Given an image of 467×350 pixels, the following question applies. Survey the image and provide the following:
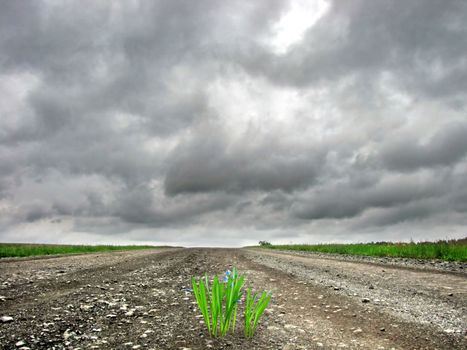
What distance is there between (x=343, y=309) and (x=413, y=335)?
186 centimetres

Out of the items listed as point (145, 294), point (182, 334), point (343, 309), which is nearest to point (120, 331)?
point (182, 334)

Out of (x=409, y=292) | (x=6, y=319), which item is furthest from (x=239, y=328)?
(x=409, y=292)

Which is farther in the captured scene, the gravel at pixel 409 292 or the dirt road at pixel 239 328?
the gravel at pixel 409 292

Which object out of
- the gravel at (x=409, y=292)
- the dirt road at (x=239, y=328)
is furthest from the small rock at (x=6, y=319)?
the gravel at (x=409, y=292)

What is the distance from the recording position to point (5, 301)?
800 centimetres

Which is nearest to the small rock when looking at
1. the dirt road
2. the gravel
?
the dirt road

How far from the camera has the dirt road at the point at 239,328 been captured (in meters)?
5.38

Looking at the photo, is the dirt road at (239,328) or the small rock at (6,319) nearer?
the dirt road at (239,328)

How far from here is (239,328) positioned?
6.04 m

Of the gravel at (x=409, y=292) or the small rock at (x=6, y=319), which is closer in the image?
the small rock at (x=6, y=319)

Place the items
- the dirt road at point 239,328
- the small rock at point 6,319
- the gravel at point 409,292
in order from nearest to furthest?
1. the dirt road at point 239,328
2. the small rock at point 6,319
3. the gravel at point 409,292

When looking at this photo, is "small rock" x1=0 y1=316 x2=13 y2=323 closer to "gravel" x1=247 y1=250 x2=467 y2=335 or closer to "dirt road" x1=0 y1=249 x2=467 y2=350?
"dirt road" x1=0 y1=249 x2=467 y2=350

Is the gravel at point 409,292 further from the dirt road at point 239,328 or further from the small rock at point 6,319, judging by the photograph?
the small rock at point 6,319

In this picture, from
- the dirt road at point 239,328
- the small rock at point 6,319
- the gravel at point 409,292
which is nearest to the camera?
the dirt road at point 239,328
